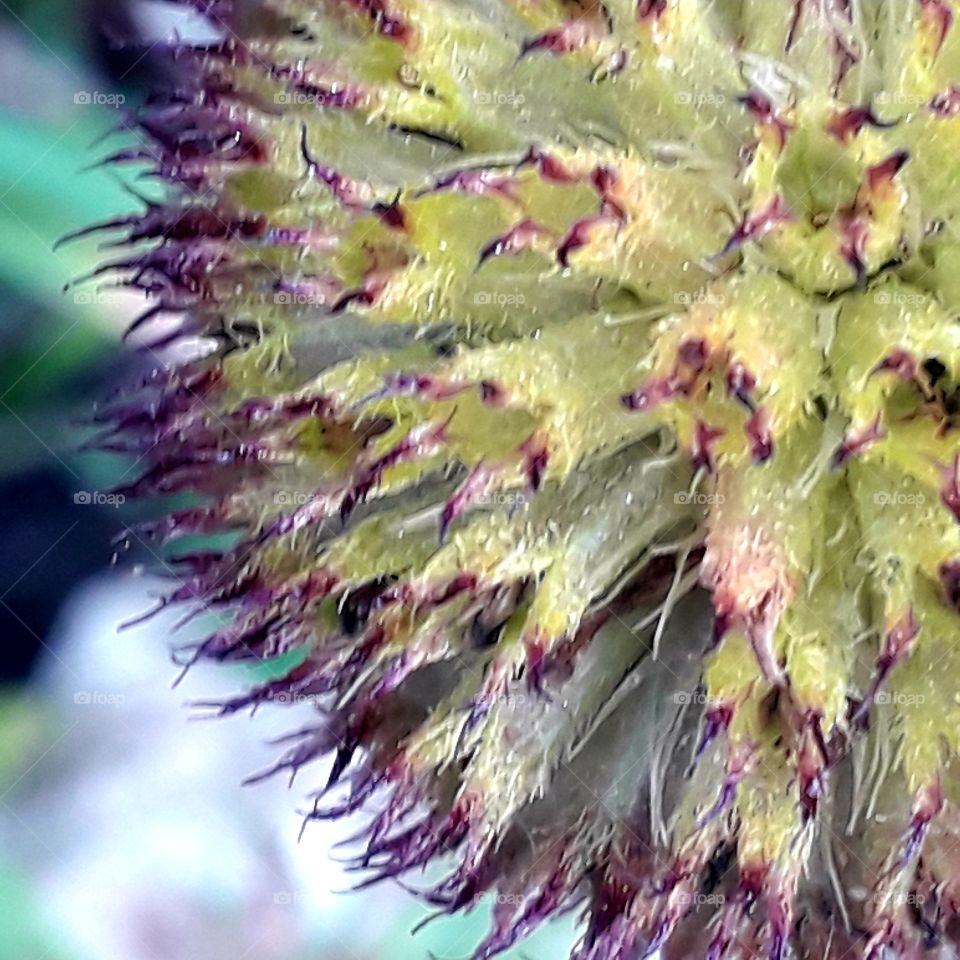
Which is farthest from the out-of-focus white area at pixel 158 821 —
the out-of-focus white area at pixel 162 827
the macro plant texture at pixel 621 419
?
the macro plant texture at pixel 621 419

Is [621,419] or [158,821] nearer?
[621,419]

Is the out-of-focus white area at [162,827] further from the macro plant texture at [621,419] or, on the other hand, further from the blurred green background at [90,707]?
the macro plant texture at [621,419]

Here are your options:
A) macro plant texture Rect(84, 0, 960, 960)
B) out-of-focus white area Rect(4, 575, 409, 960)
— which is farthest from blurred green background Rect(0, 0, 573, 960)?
macro plant texture Rect(84, 0, 960, 960)

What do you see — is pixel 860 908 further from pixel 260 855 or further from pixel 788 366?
pixel 260 855

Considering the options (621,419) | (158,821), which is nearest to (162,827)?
(158,821)

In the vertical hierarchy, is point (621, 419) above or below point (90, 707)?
above

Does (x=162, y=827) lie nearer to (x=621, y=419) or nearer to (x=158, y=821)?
(x=158, y=821)
